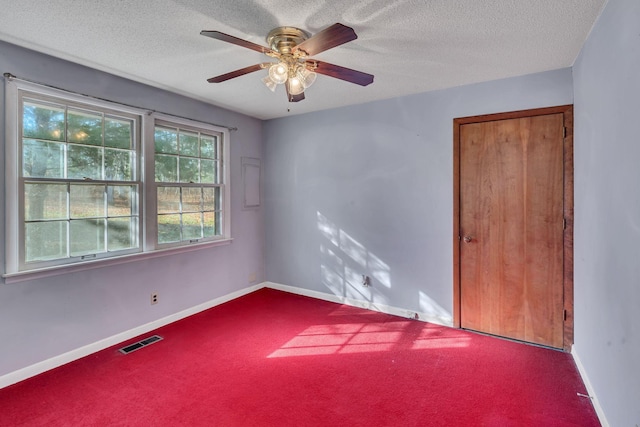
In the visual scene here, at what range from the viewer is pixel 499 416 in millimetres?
1965

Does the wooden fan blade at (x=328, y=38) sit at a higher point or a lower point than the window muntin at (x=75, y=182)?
higher

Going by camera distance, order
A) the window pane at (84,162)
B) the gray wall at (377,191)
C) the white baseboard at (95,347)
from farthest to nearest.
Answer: the gray wall at (377,191)
the window pane at (84,162)
the white baseboard at (95,347)

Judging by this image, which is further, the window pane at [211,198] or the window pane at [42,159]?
the window pane at [211,198]

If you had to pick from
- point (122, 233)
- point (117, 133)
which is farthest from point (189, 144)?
point (122, 233)

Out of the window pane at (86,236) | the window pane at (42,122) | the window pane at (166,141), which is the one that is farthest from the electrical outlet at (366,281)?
the window pane at (42,122)

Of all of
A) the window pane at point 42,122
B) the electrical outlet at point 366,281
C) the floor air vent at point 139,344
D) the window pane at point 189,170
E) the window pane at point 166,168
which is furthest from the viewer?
the electrical outlet at point 366,281

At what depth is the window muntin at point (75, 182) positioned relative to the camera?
2479 mm

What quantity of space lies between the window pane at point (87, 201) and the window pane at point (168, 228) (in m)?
0.57

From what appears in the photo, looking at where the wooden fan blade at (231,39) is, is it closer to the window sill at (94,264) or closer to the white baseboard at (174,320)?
the window sill at (94,264)

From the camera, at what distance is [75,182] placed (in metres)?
2.70

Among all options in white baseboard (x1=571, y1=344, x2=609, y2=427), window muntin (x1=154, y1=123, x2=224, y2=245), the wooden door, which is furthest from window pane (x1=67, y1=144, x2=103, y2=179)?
white baseboard (x1=571, y1=344, x2=609, y2=427)

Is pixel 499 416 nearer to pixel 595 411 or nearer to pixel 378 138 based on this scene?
pixel 595 411

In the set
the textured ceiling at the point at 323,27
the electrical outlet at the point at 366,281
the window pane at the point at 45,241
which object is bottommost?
the electrical outlet at the point at 366,281

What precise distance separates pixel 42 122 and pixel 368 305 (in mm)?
3571
